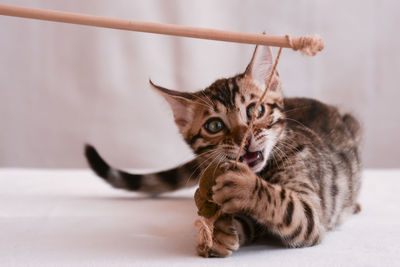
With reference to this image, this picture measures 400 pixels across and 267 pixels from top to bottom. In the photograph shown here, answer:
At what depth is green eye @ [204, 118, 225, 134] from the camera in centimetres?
120

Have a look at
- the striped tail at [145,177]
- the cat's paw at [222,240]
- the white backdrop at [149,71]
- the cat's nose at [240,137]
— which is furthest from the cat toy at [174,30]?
the white backdrop at [149,71]

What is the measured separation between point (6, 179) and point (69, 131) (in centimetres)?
72

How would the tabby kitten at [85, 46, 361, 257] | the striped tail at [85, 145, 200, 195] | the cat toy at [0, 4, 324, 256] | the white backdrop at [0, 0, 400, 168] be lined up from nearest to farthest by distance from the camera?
the cat toy at [0, 4, 324, 256], the tabby kitten at [85, 46, 361, 257], the striped tail at [85, 145, 200, 195], the white backdrop at [0, 0, 400, 168]

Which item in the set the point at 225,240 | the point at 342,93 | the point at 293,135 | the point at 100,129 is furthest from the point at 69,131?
the point at 225,240

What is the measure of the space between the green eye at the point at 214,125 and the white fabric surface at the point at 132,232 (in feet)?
0.95

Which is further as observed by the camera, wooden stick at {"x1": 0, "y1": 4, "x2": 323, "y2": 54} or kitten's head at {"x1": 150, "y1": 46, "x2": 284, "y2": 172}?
kitten's head at {"x1": 150, "y1": 46, "x2": 284, "y2": 172}

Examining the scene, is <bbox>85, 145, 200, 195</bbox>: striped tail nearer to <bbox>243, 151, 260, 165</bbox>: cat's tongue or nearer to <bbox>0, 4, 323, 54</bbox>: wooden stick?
<bbox>243, 151, 260, 165</bbox>: cat's tongue

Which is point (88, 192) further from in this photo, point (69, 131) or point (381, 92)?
point (381, 92)

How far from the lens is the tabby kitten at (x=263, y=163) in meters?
1.05

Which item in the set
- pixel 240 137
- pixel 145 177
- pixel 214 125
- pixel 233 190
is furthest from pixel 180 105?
pixel 145 177

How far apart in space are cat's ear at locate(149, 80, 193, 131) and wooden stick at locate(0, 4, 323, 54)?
348 mm

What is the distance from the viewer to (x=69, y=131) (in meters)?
2.85

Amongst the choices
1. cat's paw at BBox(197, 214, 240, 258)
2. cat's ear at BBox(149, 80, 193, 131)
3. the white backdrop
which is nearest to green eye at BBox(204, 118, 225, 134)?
cat's ear at BBox(149, 80, 193, 131)

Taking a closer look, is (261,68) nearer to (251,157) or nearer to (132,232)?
(251,157)
